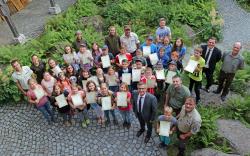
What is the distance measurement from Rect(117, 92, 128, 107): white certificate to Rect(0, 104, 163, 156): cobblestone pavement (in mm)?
1084

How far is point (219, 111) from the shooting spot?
10203mm

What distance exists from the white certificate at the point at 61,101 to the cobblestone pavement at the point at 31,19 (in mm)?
5999

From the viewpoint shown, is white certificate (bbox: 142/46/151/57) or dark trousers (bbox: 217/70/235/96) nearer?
dark trousers (bbox: 217/70/235/96)

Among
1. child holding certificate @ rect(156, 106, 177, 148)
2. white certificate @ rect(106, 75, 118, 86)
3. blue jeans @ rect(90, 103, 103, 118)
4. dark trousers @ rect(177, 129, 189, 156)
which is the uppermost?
white certificate @ rect(106, 75, 118, 86)

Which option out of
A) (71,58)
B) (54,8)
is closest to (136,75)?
(71,58)

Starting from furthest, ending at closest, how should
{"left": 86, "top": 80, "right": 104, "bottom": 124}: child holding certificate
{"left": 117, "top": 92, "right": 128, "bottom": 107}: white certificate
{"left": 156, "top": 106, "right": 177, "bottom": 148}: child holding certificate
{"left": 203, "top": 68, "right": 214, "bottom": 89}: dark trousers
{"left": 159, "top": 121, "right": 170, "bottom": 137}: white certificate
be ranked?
{"left": 203, "top": 68, "right": 214, "bottom": 89}: dark trousers
{"left": 86, "top": 80, "right": 104, "bottom": 124}: child holding certificate
{"left": 117, "top": 92, "right": 128, "bottom": 107}: white certificate
{"left": 159, "top": 121, "right": 170, "bottom": 137}: white certificate
{"left": 156, "top": 106, "right": 177, "bottom": 148}: child holding certificate

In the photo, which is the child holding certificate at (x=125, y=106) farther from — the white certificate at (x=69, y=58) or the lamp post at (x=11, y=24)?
the lamp post at (x=11, y=24)


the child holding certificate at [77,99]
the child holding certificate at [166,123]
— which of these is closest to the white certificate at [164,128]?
the child holding certificate at [166,123]

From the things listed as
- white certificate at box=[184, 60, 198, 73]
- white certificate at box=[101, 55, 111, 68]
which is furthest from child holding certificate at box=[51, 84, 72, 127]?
white certificate at box=[184, 60, 198, 73]

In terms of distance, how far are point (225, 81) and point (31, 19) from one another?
381 inches

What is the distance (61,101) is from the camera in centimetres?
919

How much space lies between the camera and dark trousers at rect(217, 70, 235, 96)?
994 cm

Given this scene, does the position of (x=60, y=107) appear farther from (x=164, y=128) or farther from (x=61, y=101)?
(x=164, y=128)

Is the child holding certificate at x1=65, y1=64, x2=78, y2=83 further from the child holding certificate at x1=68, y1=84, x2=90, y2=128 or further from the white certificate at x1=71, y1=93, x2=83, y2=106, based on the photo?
the white certificate at x1=71, y1=93, x2=83, y2=106
